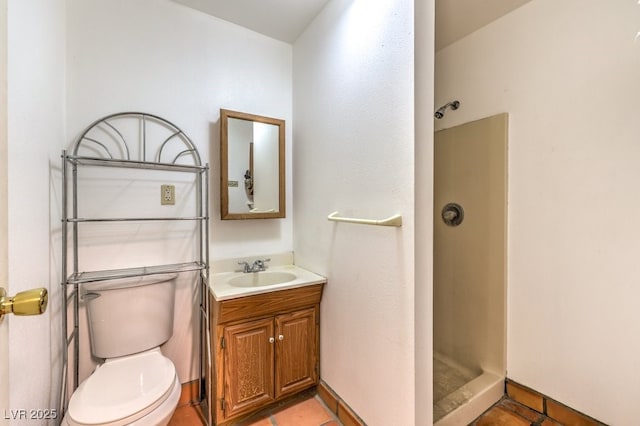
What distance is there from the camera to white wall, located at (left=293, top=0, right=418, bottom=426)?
115cm

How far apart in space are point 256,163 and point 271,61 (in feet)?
2.65

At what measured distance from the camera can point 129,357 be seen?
142 centimetres

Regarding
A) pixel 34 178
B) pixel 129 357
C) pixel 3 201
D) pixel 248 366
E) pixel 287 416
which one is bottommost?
pixel 287 416

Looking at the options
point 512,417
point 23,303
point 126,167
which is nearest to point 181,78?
point 126,167

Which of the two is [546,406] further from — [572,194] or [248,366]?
[248,366]

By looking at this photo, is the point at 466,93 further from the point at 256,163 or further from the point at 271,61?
the point at 256,163

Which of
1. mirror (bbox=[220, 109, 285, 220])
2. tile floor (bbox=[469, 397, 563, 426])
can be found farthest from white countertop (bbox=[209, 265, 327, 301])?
tile floor (bbox=[469, 397, 563, 426])

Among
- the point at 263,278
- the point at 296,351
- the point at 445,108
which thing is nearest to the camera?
the point at 296,351

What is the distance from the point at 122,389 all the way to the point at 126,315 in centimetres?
38

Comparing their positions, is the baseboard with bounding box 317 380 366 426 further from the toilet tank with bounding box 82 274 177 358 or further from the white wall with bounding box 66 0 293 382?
the toilet tank with bounding box 82 274 177 358

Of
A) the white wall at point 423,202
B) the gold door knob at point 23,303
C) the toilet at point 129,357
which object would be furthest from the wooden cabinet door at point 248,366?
the gold door knob at point 23,303

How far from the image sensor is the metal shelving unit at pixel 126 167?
132cm

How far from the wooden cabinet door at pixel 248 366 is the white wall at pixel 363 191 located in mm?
368

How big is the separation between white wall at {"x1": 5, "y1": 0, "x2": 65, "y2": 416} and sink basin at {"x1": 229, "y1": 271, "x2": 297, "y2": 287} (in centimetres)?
90
